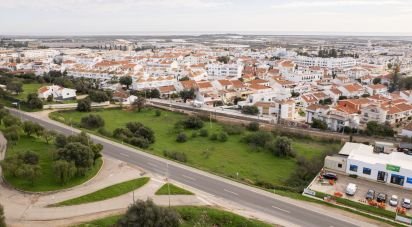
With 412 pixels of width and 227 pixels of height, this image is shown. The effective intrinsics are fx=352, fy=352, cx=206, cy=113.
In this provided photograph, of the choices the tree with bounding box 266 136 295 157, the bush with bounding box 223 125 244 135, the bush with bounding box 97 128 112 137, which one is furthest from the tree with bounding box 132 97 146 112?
the tree with bounding box 266 136 295 157

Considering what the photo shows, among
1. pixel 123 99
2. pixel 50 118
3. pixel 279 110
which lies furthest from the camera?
pixel 123 99

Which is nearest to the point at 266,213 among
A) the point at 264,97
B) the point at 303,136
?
the point at 303,136

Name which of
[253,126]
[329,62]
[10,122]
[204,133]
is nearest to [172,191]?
[204,133]

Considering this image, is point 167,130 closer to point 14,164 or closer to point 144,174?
point 144,174

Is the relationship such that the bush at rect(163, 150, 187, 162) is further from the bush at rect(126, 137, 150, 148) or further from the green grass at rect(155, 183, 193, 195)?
the green grass at rect(155, 183, 193, 195)

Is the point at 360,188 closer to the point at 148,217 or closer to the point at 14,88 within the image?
the point at 148,217

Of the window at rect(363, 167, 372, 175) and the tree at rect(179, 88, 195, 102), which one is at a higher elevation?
the tree at rect(179, 88, 195, 102)

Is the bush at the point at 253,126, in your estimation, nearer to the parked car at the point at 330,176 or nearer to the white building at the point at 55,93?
the parked car at the point at 330,176
